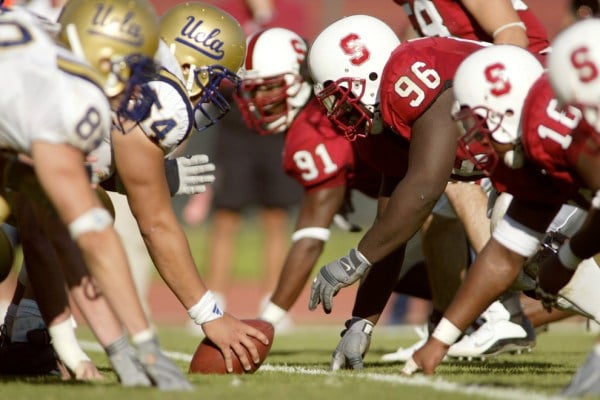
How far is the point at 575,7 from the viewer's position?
755 centimetres

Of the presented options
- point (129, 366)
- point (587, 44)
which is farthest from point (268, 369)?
point (587, 44)

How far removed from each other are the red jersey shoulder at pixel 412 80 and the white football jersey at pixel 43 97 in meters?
1.33

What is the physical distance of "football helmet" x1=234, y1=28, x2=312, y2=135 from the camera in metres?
5.91

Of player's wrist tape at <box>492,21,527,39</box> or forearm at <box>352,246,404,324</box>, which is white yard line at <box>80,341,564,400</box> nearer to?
forearm at <box>352,246,404,324</box>

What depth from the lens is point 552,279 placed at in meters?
4.12

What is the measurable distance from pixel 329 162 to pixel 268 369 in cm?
138

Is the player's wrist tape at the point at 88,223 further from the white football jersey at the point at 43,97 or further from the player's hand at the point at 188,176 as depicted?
the player's hand at the point at 188,176

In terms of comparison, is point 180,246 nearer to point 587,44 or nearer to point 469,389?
point 469,389

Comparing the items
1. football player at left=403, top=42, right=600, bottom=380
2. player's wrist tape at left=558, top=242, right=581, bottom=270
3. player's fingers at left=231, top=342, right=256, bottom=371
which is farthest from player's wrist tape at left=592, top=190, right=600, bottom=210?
player's fingers at left=231, top=342, right=256, bottom=371

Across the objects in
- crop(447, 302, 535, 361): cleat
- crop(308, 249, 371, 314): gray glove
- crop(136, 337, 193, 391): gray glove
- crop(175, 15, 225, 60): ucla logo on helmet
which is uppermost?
crop(175, 15, 225, 60): ucla logo on helmet

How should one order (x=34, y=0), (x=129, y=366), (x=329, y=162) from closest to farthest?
(x=129, y=366)
(x=329, y=162)
(x=34, y=0)

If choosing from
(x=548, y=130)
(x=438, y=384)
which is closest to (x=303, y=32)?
(x=548, y=130)

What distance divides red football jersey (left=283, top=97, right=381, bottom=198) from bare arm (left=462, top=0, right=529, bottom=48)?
96cm

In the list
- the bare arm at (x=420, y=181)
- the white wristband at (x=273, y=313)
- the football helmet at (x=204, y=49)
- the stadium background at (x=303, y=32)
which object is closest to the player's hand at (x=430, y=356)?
the bare arm at (x=420, y=181)
